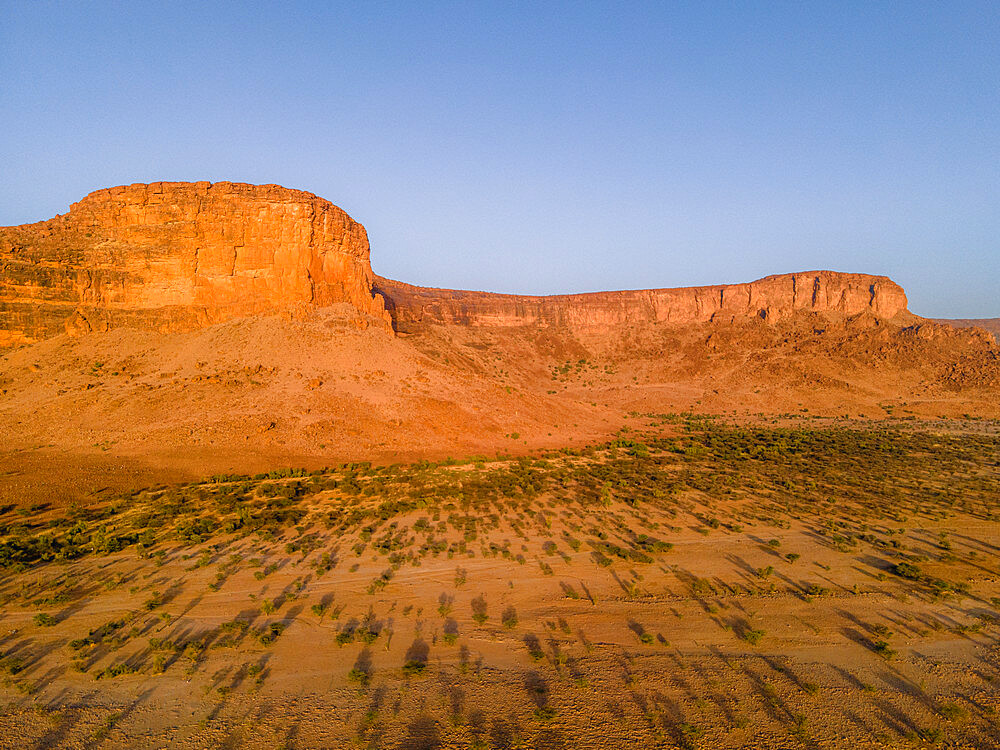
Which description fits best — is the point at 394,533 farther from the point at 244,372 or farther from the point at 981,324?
the point at 981,324

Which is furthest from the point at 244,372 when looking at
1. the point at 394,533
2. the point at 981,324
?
the point at 981,324

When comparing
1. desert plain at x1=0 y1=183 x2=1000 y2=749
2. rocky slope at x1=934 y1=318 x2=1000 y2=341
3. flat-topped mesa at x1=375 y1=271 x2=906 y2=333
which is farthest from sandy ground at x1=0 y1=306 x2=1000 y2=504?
rocky slope at x1=934 y1=318 x2=1000 y2=341

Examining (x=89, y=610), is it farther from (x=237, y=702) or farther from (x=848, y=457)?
(x=848, y=457)

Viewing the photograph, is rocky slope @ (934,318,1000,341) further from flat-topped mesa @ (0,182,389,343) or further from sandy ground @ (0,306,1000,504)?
flat-topped mesa @ (0,182,389,343)

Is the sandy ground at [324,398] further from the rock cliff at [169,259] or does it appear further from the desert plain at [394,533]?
the rock cliff at [169,259]

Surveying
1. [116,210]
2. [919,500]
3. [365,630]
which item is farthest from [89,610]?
[116,210]

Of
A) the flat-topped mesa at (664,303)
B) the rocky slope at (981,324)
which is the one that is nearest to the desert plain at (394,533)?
the flat-topped mesa at (664,303)
